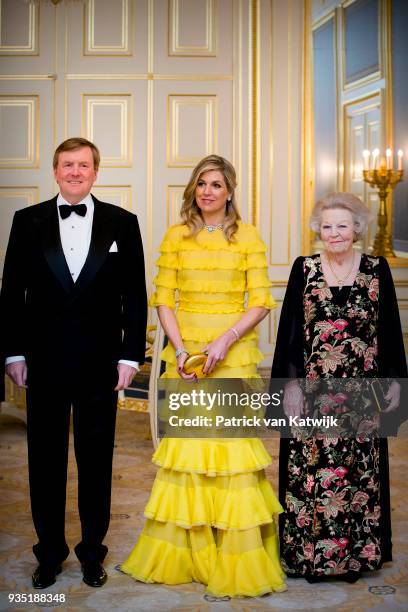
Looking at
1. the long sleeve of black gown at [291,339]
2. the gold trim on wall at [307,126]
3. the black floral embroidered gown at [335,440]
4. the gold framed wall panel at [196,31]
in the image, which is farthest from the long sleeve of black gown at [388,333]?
the gold framed wall panel at [196,31]

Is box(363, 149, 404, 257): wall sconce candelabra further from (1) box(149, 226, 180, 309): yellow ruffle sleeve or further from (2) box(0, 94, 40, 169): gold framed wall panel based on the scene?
(1) box(149, 226, 180, 309): yellow ruffle sleeve

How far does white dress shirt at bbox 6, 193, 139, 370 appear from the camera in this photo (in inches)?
122

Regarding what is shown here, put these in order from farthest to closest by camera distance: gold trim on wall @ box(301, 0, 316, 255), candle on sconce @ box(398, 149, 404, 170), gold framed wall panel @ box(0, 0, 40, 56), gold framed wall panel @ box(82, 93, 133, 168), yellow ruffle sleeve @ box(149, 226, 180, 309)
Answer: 1. candle on sconce @ box(398, 149, 404, 170)
2. gold trim on wall @ box(301, 0, 316, 255)
3. gold framed wall panel @ box(82, 93, 133, 168)
4. gold framed wall panel @ box(0, 0, 40, 56)
5. yellow ruffle sleeve @ box(149, 226, 180, 309)

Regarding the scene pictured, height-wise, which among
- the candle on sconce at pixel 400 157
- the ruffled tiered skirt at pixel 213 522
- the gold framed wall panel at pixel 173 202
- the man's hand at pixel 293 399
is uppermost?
the candle on sconce at pixel 400 157

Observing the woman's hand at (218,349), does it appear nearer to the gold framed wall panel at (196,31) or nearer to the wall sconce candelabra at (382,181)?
the gold framed wall panel at (196,31)

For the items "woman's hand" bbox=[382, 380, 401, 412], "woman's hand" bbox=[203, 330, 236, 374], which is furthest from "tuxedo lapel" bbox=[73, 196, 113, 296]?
"woman's hand" bbox=[382, 380, 401, 412]

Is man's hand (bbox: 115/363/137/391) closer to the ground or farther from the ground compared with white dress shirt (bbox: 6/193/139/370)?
closer to the ground

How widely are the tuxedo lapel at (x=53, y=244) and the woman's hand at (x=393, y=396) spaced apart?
49.5 inches

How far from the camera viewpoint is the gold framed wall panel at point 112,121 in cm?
657

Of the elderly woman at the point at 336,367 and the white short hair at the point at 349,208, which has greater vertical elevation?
the white short hair at the point at 349,208

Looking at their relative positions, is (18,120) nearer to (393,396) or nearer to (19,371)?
(19,371)

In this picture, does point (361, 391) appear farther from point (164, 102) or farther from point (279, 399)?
point (164, 102)

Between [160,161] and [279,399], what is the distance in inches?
147

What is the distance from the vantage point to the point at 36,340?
312cm
